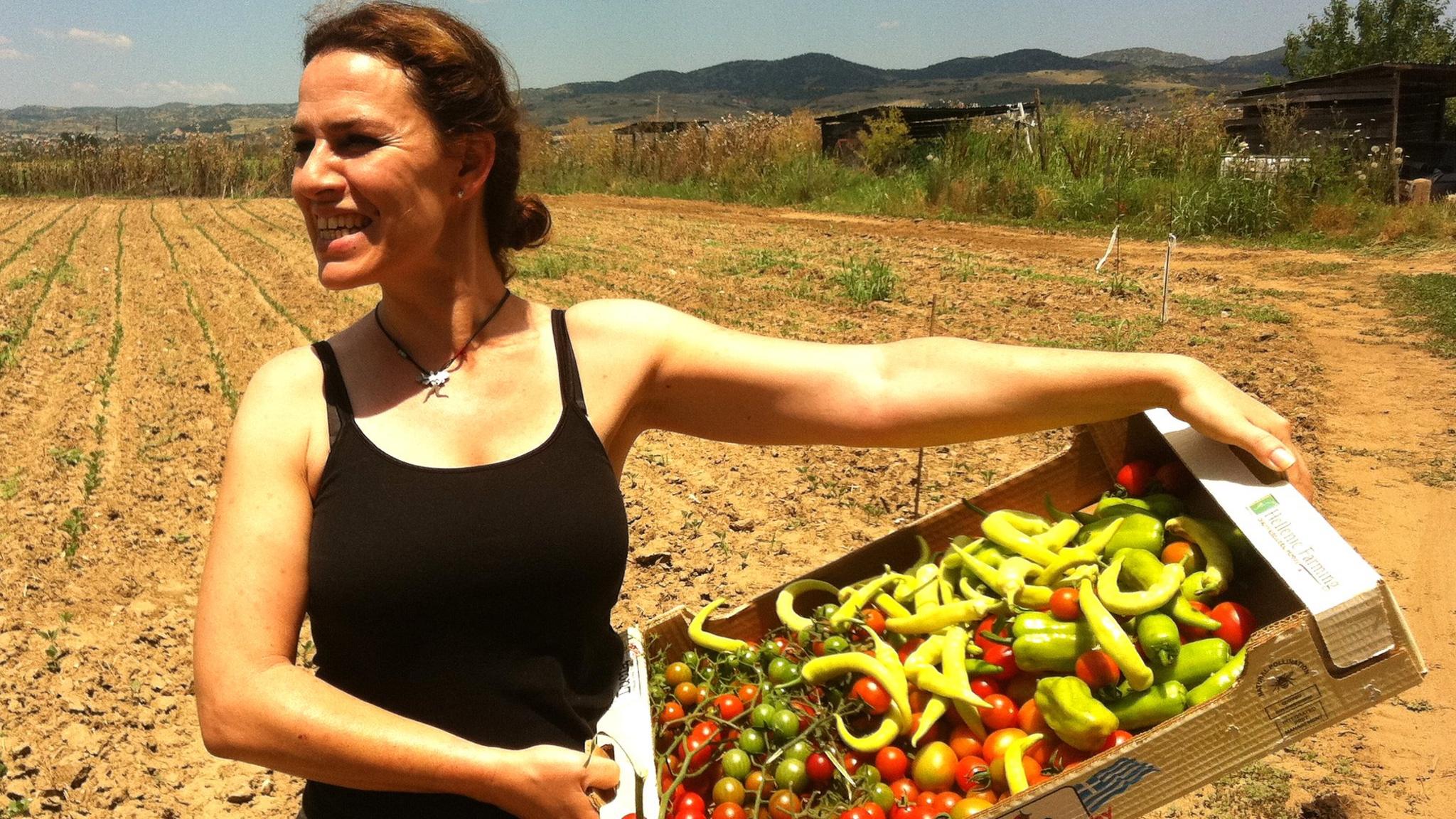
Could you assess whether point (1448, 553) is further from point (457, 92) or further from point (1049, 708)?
point (457, 92)

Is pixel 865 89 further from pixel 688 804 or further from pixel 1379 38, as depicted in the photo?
pixel 688 804

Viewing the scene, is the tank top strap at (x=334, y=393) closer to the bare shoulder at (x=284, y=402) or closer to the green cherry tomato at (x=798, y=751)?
the bare shoulder at (x=284, y=402)

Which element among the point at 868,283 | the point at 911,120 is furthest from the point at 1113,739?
the point at 911,120

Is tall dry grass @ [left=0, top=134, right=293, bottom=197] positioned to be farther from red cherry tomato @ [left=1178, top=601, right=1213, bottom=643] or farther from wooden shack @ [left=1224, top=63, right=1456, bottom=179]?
red cherry tomato @ [left=1178, top=601, right=1213, bottom=643]

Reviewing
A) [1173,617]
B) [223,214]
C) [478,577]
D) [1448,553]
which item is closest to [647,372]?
[478,577]

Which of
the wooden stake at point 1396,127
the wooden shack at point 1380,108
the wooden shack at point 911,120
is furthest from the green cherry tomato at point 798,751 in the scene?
the wooden shack at point 911,120

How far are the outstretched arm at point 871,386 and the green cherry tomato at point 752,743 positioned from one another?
60 centimetres

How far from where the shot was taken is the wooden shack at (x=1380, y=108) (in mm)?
16641

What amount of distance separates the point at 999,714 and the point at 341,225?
4.92 ft

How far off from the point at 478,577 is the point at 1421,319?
31.9 feet

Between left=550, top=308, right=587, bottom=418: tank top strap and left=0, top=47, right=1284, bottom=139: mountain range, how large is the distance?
3738 inches

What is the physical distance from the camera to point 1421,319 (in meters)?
8.95

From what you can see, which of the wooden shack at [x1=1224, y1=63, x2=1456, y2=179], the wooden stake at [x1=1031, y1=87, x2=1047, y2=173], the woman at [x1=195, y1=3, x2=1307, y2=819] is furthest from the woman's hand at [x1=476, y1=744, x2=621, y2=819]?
the wooden shack at [x1=1224, y1=63, x2=1456, y2=179]

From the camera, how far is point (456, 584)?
1643 mm
